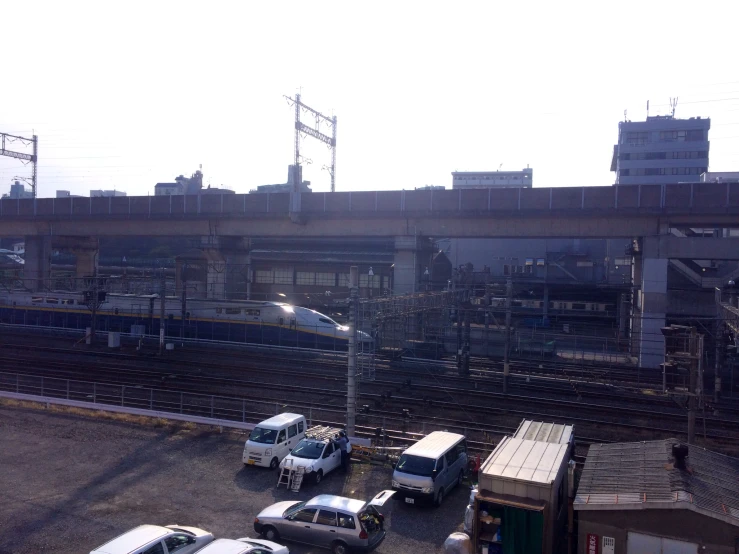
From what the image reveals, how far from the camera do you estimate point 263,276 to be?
167ft

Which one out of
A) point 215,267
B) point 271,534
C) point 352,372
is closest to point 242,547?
point 271,534

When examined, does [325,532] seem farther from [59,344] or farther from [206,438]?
[59,344]

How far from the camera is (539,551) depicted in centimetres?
804

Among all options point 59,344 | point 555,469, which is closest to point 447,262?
point 59,344

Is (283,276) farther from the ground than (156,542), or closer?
farther from the ground

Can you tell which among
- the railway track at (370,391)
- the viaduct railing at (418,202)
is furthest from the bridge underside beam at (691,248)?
the railway track at (370,391)

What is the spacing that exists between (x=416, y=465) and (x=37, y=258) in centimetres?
3744

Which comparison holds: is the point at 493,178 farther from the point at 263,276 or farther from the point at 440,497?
the point at 440,497

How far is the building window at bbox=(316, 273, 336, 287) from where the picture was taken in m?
48.8

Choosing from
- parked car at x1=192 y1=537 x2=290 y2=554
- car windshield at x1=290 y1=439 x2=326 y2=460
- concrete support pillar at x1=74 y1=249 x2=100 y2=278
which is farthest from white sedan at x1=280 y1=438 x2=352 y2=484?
concrete support pillar at x1=74 y1=249 x2=100 y2=278

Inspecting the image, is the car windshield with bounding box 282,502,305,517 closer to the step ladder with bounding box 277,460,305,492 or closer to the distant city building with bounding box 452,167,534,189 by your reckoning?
the step ladder with bounding box 277,460,305,492

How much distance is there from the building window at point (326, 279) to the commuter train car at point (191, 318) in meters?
18.0

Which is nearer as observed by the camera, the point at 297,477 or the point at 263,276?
the point at 297,477

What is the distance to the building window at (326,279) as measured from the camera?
48.8 meters
